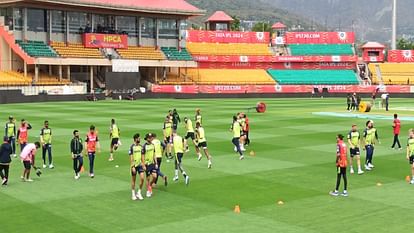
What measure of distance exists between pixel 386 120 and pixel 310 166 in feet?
71.3

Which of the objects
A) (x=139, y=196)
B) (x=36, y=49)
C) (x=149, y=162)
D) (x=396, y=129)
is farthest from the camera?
(x=36, y=49)

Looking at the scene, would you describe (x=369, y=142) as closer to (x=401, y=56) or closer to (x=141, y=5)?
(x=141, y=5)

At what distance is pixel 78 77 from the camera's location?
82375 millimetres

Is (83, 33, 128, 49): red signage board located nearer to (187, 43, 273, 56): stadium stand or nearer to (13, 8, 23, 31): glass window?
(13, 8, 23, 31): glass window

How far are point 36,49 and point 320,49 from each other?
48326 millimetres

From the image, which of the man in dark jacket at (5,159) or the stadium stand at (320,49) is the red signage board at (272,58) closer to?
the stadium stand at (320,49)

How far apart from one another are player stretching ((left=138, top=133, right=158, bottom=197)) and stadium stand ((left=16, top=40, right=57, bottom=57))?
58.2 meters

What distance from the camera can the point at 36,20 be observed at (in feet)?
249

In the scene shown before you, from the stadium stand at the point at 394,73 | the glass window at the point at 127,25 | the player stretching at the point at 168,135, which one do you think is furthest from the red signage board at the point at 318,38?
the player stretching at the point at 168,135

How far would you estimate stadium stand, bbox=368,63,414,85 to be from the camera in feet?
300

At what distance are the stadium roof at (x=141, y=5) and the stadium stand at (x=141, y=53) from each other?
5.80 m

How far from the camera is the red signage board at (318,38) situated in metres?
100

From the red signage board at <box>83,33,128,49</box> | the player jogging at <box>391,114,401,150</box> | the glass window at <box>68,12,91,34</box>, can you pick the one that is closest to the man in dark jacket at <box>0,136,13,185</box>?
the player jogging at <box>391,114,401,150</box>

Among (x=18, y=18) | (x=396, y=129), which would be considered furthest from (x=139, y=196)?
(x=18, y=18)
